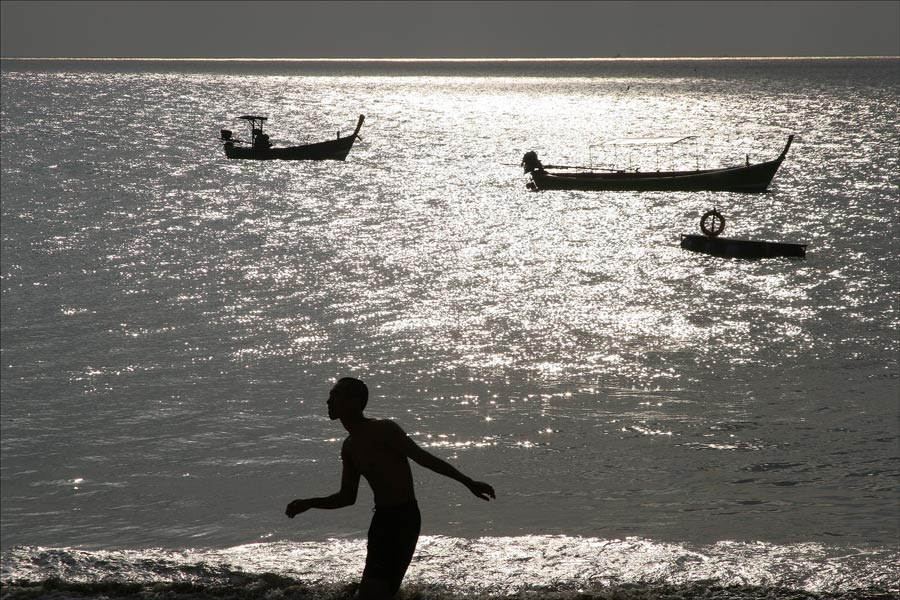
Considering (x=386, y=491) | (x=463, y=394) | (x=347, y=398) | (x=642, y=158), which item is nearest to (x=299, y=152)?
(x=642, y=158)

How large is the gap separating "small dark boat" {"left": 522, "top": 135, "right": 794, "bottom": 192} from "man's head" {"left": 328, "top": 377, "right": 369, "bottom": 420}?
164ft

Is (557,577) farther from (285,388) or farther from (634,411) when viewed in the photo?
(285,388)

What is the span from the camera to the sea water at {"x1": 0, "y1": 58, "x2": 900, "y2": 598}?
10.2 meters

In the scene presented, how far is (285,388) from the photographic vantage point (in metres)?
19.8

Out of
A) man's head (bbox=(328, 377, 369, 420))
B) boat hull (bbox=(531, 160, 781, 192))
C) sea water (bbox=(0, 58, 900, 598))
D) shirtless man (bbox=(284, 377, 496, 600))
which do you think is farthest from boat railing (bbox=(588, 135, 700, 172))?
man's head (bbox=(328, 377, 369, 420))

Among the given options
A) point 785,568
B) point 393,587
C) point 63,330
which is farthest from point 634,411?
point 63,330

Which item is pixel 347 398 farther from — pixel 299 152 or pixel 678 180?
pixel 299 152

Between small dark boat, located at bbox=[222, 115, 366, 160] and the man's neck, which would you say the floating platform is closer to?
the man's neck

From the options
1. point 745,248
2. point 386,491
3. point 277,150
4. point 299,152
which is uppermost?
point 277,150

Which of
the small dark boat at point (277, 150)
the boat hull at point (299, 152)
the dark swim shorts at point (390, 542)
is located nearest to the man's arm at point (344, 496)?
the dark swim shorts at point (390, 542)

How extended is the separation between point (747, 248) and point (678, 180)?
2115cm

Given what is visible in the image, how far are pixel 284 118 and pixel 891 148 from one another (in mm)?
86908

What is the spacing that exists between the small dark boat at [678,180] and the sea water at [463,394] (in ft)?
13.9

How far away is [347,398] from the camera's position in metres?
5.63
